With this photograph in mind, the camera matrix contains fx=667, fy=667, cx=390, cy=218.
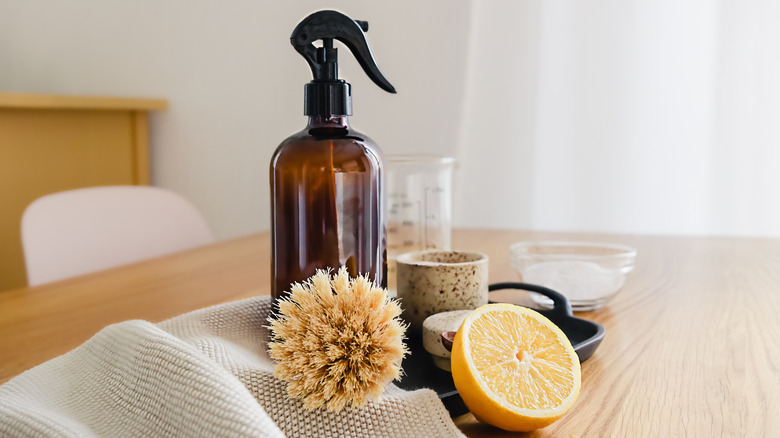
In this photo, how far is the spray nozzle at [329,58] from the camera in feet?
1.45

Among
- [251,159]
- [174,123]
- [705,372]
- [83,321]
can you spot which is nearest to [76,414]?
[83,321]

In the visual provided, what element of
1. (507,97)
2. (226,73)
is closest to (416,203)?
(507,97)

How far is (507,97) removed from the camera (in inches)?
70.9

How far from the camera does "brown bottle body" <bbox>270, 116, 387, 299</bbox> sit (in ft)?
1.46

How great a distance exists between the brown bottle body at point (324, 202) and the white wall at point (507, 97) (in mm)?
1362

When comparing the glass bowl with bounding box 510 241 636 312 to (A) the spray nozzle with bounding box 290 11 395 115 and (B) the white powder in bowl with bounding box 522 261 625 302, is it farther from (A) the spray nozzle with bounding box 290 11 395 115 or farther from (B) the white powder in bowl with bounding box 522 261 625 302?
(A) the spray nozzle with bounding box 290 11 395 115

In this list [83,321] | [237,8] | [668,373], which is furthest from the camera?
[237,8]

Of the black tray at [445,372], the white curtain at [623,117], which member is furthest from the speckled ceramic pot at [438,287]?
the white curtain at [623,117]

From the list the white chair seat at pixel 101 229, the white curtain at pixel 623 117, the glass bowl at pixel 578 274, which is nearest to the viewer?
the glass bowl at pixel 578 274

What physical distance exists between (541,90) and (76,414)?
5.19 ft

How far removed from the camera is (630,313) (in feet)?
2.21

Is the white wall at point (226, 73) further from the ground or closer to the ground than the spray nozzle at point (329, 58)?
A: further from the ground

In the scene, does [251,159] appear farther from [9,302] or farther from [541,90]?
[9,302]

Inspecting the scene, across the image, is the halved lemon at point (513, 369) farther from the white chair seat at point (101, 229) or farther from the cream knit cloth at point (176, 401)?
the white chair seat at point (101, 229)
